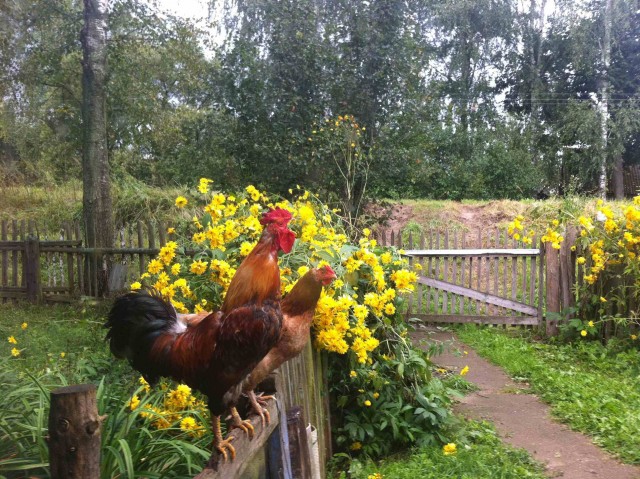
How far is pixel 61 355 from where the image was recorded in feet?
9.99

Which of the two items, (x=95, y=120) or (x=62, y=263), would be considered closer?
(x=62, y=263)

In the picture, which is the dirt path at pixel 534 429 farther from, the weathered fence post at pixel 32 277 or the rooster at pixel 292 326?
the weathered fence post at pixel 32 277

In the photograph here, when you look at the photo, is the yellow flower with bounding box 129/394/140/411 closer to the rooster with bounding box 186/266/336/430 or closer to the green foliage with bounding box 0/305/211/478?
the green foliage with bounding box 0/305/211/478

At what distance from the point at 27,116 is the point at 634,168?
68.2ft

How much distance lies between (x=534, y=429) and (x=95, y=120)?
5422 mm

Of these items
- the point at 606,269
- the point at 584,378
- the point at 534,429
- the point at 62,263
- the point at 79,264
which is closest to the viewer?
the point at 534,429

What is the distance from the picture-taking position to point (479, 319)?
8.25 meters

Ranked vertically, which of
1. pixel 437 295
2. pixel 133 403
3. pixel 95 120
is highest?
pixel 95 120

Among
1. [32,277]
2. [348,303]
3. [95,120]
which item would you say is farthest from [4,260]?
[95,120]

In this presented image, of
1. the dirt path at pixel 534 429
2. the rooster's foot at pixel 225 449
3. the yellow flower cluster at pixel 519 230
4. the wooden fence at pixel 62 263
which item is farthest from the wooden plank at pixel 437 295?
the rooster's foot at pixel 225 449

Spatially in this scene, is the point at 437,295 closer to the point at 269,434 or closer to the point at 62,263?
the point at 62,263

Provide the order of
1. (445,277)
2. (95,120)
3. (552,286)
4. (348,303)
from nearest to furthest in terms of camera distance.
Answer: (348,303), (95,120), (552,286), (445,277)

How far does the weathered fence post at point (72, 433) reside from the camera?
1.06m

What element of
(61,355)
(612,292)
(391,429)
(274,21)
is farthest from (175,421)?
(274,21)
